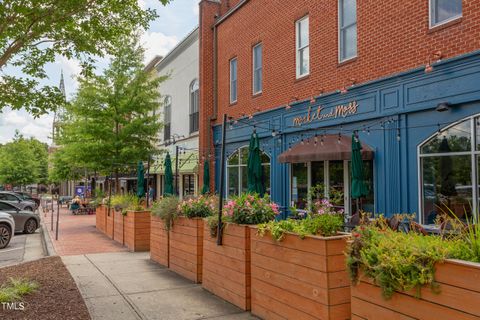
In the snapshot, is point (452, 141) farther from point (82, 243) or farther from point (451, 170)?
point (82, 243)

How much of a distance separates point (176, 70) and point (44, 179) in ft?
162

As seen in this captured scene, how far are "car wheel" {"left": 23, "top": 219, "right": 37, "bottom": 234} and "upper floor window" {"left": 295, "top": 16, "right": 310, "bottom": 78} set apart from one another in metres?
12.8

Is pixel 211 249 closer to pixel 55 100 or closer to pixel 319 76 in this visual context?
pixel 55 100

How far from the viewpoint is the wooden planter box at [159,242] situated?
9.46 metres

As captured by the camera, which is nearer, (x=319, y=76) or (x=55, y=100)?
(x=55, y=100)

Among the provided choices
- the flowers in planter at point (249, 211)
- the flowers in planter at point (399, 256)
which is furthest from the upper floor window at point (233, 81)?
the flowers in planter at point (399, 256)

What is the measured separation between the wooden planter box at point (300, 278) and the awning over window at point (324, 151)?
17.6 ft

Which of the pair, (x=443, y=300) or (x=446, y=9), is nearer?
(x=443, y=300)

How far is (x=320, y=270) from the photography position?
182 inches

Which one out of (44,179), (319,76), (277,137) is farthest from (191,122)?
(44,179)

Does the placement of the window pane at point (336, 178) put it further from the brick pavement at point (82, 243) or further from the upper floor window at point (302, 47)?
the brick pavement at point (82, 243)

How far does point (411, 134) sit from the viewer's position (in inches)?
375

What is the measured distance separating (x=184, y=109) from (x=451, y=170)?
636 inches

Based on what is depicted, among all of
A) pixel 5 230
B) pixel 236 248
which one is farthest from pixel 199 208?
pixel 5 230
